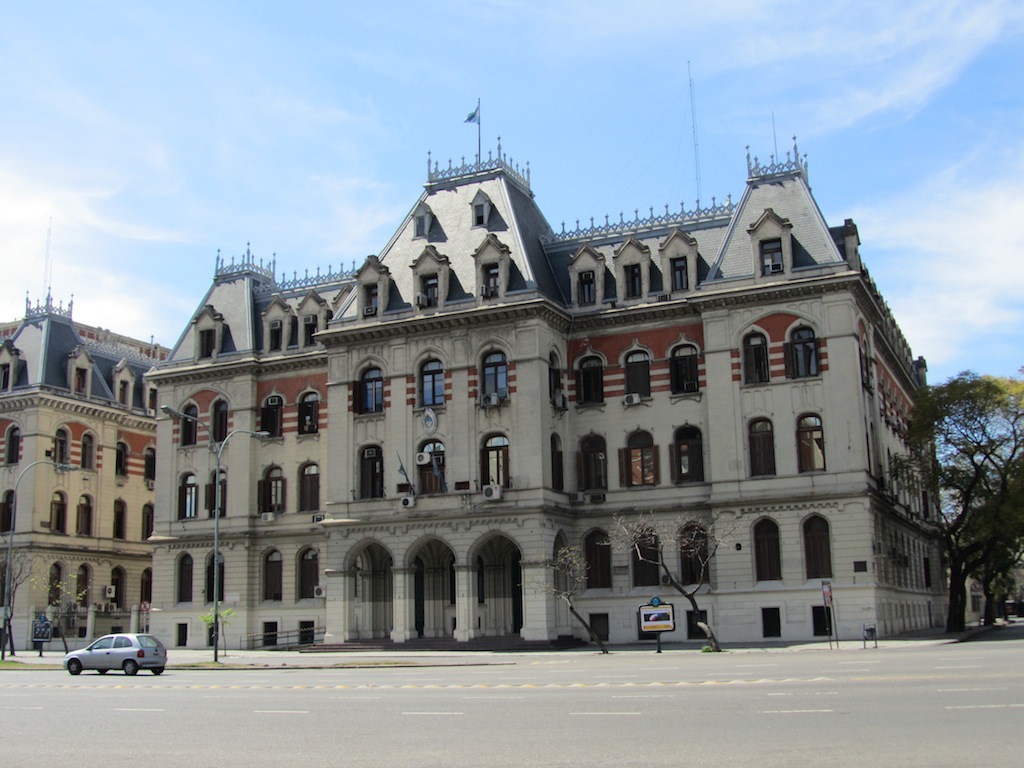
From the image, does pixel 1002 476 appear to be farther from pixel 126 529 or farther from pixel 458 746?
pixel 126 529

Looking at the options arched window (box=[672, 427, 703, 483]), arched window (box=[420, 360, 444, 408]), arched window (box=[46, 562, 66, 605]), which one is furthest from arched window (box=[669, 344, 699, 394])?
arched window (box=[46, 562, 66, 605])

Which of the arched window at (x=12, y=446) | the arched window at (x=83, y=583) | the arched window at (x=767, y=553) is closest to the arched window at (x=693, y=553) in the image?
the arched window at (x=767, y=553)

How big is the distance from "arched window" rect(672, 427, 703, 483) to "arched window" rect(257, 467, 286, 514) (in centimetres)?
2231

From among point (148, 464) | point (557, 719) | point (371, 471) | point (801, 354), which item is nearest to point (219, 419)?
point (371, 471)

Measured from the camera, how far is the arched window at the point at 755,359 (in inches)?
2015

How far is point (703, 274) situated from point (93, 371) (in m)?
43.4

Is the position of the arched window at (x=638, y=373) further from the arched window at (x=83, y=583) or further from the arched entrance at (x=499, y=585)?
the arched window at (x=83, y=583)

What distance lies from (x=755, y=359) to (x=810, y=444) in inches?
181

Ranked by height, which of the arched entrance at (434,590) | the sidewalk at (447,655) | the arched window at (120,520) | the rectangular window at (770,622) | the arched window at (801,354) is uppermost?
the arched window at (801,354)

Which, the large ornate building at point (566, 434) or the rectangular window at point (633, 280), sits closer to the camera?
the large ornate building at point (566, 434)

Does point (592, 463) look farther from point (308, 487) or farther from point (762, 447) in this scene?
point (308, 487)

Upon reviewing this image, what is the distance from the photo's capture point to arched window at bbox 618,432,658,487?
5347 cm

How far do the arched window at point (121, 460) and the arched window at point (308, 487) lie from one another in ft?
70.9

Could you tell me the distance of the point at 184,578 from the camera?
63.8 meters
